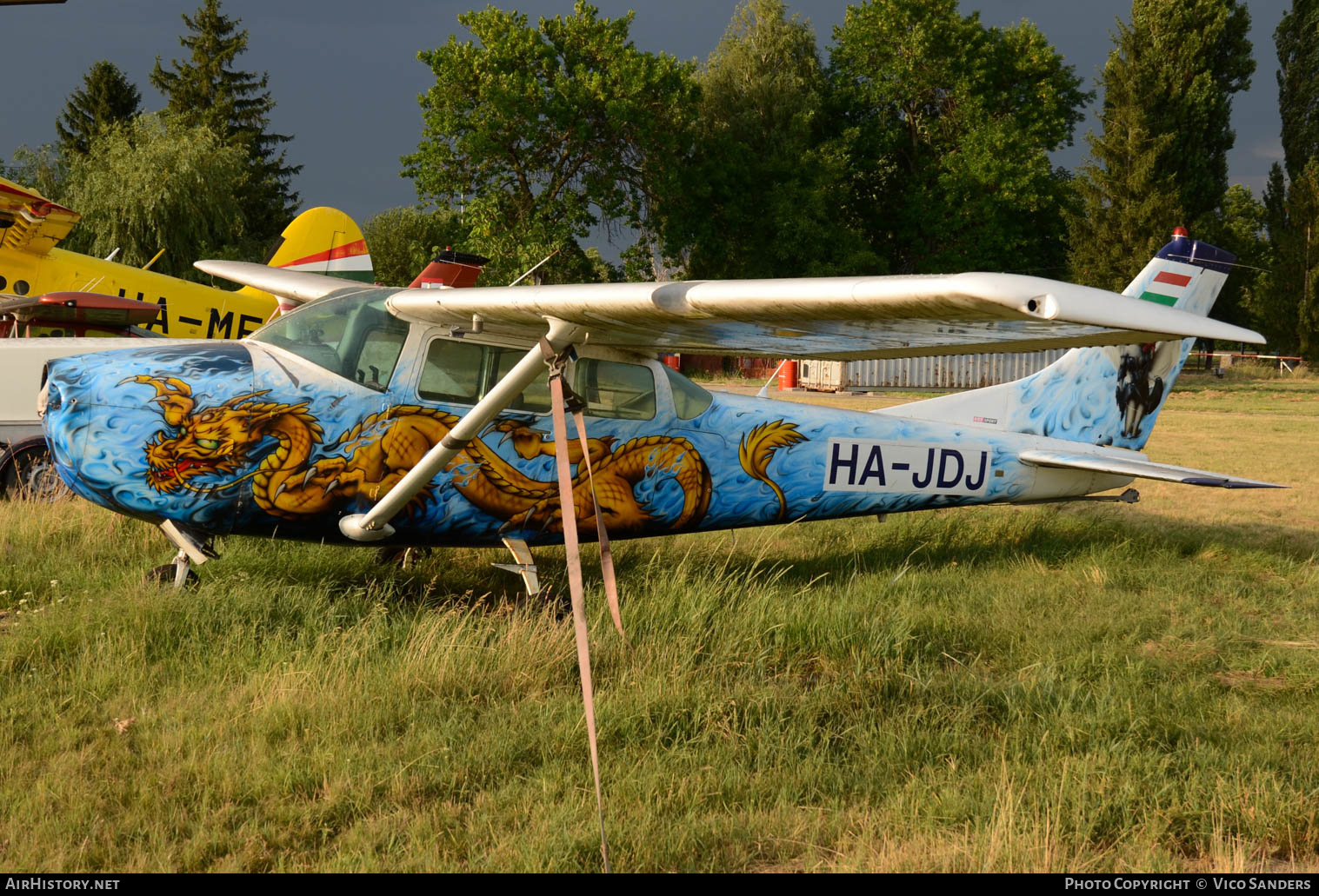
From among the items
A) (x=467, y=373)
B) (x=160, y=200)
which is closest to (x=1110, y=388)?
(x=467, y=373)

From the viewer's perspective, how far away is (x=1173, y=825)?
3457 mm

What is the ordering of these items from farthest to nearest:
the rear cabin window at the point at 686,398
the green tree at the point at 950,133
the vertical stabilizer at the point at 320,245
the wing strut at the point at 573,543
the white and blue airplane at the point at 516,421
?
the green tree at the point at 950,133
the vertical stabilizer at the point at 320,245
the rear cabin window at the point at 686,398
the white and blue airplane at the point at 516,421
the wing strut at the point at 573,543

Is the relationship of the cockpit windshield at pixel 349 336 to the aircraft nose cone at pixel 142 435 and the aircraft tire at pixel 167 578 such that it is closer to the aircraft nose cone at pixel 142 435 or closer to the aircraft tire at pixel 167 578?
the aircraft nose cone at pixel 142 435

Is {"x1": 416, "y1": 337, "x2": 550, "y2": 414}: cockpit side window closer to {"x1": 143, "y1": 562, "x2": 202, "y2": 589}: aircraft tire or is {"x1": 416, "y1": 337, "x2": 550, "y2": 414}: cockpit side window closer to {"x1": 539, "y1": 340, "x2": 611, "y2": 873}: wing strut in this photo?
{"x1": 539, "y1": 340, "x2": 611, "y2": 873}: wing strut

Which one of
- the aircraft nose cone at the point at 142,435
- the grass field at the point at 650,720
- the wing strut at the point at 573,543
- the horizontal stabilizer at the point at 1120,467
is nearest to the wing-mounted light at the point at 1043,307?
the grass field at the point at 650,720

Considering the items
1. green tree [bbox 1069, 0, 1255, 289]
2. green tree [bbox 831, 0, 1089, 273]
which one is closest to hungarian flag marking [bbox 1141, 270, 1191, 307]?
green tree [bbox 1069, 0, 1255, 289]

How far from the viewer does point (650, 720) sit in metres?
→ 4.15

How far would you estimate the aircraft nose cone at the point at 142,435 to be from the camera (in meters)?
5.19

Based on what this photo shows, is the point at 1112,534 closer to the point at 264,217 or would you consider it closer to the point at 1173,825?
the point at 1173,825

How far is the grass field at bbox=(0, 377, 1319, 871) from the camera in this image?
3238mm

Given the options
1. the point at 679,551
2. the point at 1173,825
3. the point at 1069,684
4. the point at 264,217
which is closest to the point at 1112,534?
the point at 679,551

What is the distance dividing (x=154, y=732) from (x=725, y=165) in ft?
148

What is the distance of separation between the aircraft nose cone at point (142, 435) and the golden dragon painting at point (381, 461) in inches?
0.4

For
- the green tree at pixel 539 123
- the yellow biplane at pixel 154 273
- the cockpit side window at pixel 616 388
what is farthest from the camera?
the green tree at pixel 539 123
